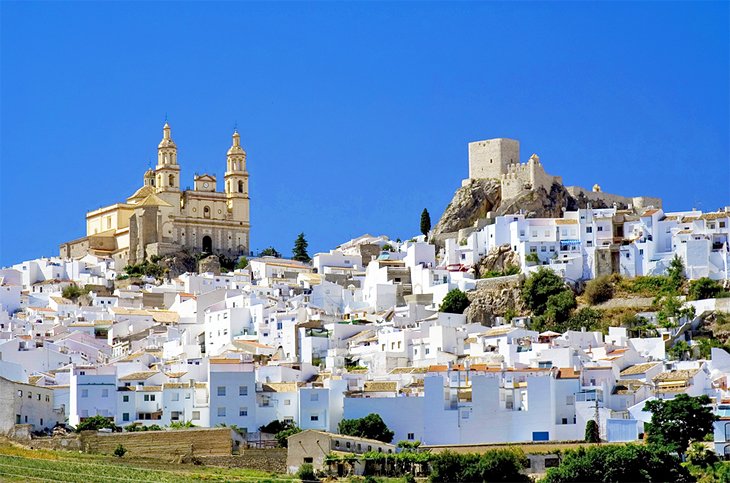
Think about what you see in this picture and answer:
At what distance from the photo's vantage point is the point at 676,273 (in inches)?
2427

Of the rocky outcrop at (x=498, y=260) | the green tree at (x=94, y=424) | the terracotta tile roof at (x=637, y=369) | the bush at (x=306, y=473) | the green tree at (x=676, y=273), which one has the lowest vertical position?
the bush at (x=306, y=473)

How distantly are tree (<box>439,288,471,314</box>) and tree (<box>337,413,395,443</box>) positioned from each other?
16.7 m

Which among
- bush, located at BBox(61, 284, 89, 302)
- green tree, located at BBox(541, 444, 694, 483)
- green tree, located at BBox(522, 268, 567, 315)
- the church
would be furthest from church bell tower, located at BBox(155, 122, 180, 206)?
green tree, located at BBox(541, 444, 694, 483)

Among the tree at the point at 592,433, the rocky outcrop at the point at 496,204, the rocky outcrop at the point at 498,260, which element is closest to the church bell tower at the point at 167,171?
the rocky outcrop at the point at 496,204

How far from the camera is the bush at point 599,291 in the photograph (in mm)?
62688

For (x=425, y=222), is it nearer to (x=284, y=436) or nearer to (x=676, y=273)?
(x=676, y=273)

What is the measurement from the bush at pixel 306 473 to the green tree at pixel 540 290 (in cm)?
1987

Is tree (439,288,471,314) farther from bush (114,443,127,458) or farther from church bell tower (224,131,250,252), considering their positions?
church bell tower (224,131,250,252)

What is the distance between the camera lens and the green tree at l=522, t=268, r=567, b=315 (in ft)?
207

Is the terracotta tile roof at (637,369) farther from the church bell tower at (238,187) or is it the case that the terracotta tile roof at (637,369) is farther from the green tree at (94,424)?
the church bell tower at (238,187)

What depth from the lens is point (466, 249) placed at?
6975 centimetres

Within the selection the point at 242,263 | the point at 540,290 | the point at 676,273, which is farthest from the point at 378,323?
Answer: the point at 242,263

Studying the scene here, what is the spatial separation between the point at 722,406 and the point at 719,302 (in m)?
12.3

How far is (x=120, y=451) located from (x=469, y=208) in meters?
31.9
